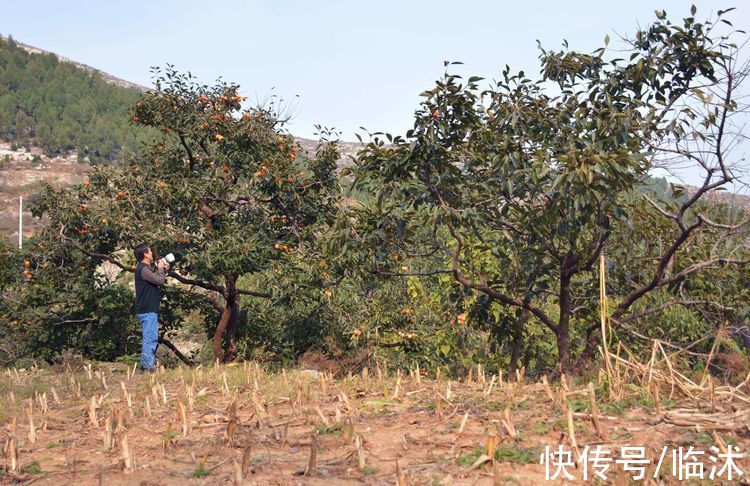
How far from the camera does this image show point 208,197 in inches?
417

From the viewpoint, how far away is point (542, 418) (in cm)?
446

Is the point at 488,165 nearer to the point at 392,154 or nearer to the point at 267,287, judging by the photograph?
the point at 392,154

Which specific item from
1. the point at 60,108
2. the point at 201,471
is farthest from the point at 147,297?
the point at 60,108

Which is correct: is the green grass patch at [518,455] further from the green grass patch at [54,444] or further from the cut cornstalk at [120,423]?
the green grass patch at [54,444]

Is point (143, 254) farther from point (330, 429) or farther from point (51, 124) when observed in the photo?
point (51, 124)

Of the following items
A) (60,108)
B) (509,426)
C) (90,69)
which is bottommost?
(509,426)

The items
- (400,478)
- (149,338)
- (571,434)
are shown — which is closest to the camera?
(400,478)

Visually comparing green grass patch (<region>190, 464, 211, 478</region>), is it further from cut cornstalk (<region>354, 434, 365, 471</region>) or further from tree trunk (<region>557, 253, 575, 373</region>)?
tree trunk (<region>557, 253, 575, 373</region>)

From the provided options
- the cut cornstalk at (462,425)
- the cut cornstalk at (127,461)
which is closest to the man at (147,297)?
the cut cornstalk at (127,461)

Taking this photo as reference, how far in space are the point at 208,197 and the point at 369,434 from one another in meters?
6.87

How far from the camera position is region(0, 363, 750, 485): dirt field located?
12.2 ft

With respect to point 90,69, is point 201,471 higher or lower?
lower

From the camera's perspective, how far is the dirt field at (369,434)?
372 cm

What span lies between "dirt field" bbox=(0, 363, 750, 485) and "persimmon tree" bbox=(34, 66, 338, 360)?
4256mm
